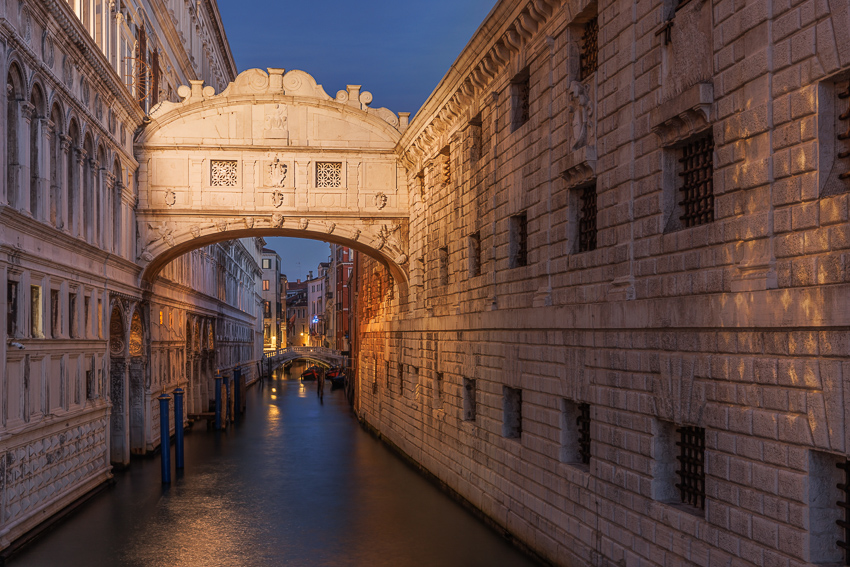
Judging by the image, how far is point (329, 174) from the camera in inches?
894

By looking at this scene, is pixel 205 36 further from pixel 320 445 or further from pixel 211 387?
pixel 320 445

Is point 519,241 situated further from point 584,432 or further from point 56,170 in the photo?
point 56,170

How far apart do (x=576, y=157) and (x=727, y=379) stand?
13.8ft

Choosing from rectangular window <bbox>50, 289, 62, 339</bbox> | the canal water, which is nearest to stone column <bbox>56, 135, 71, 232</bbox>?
rectangular window <bbox>50, 289, 62, 339</bbox>

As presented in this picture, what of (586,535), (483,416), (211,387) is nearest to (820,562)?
(586,535)

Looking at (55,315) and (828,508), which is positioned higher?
(55,315)

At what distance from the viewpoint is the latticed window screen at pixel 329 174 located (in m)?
22.7

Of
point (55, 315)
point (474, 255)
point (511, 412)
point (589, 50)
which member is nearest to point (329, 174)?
point (474, 255)

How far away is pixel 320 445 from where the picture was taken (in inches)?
1021

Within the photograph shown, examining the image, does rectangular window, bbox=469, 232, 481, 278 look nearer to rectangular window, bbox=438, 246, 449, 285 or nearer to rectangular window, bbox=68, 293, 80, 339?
rectangular window, bbox=438, 246, 449, 285

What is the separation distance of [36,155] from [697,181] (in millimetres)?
10721

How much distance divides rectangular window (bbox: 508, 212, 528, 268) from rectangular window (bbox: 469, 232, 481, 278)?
8.00 ft

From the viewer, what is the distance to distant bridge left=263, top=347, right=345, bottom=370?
64.1 meters

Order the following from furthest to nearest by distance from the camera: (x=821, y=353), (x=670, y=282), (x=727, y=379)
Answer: (x=670, y=282)
(x=727, y=379)
(x=821, y=353)
